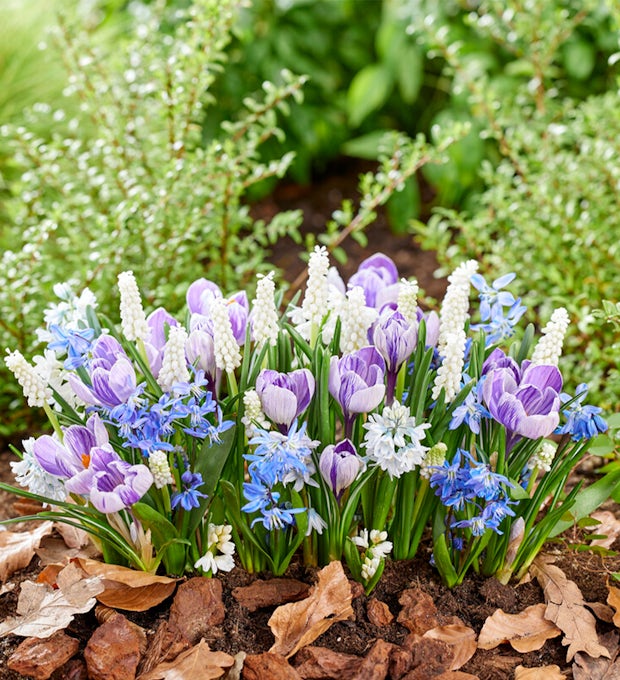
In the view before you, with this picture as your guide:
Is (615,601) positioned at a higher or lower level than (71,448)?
lower

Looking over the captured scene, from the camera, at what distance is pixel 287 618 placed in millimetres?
1513

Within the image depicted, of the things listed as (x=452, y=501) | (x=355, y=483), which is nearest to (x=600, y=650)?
(x=452, y=501)

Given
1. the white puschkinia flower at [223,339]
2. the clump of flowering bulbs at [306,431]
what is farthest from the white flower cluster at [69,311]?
the white puschkinia flower at [223,339]

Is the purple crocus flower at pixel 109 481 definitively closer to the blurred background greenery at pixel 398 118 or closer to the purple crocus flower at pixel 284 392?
the purple crocus flower at pixel 284 392

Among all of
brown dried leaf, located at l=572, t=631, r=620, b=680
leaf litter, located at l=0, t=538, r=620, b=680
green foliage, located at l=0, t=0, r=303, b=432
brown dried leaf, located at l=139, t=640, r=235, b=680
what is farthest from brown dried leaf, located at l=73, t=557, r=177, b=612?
green foliage, located at l=0, t=0, r=303, b=432

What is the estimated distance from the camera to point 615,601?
1590 mm

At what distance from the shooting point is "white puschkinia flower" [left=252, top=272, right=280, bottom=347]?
1.43 meters

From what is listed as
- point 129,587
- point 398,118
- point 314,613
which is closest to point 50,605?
point 129,587

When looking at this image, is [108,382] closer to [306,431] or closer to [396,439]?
[306,431]

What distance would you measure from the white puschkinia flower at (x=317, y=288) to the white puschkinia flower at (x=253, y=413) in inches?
6.6

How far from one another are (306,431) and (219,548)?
269 millimetres

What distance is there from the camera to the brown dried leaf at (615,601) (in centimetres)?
156

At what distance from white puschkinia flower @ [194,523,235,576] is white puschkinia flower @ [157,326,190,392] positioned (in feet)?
0.94

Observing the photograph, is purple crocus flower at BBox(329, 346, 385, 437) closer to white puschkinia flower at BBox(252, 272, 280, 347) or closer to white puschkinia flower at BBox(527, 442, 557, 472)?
white puschkinia flower at BBox(252, 272, 280, 347)
